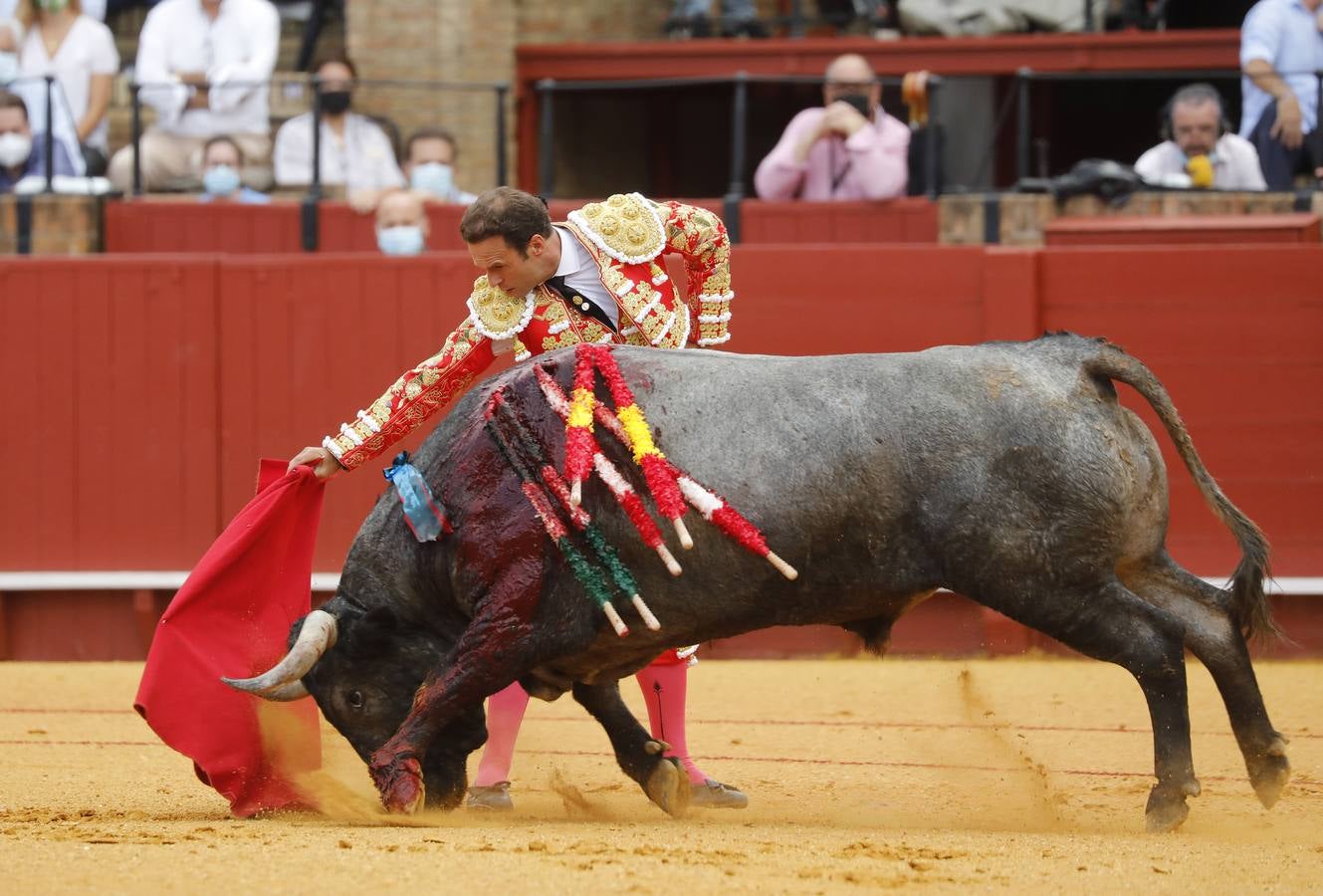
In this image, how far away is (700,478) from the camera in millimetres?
4316

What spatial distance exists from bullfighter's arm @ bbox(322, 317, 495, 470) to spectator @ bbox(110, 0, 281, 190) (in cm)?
493

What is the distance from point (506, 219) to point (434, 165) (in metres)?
4.62

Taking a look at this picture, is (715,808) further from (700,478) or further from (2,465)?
(2,465)

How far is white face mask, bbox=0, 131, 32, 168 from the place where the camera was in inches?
349

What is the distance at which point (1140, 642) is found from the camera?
14.0 feet

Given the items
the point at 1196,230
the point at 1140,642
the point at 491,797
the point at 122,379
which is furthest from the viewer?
the point at 1196,230

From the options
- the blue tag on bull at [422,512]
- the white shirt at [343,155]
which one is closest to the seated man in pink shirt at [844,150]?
the white shirt at [343,155]

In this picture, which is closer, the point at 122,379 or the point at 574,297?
the point at 574,297

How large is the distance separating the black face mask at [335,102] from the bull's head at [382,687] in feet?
16.1

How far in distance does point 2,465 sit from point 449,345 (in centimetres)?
371

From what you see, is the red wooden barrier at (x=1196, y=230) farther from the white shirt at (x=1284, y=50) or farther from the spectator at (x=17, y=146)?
the spectator at (x=17, y=146)

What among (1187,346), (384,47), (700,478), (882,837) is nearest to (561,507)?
(700,478)

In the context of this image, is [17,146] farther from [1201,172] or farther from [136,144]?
[1201,172]

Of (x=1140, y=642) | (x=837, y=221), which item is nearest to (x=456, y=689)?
(x=1140, y=642)
